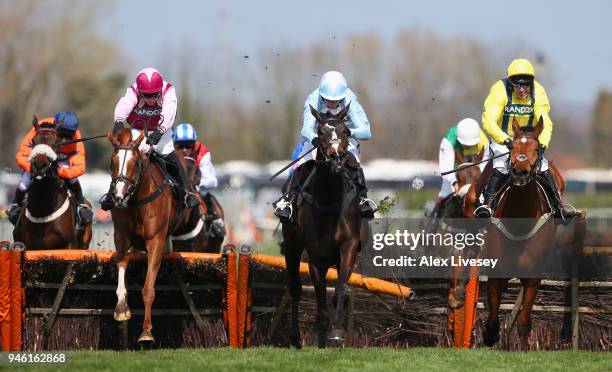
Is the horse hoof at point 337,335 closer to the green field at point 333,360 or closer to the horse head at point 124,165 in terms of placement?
the green field at point 333,360

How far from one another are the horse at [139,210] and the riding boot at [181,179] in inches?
13.7

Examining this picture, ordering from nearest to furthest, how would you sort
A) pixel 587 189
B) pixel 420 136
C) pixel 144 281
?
pixel 144 281 < pixel 420 136 < pixel 587 189

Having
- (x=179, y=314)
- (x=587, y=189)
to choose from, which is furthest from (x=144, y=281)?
(x=587, y=189)

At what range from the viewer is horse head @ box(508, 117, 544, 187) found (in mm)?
11648

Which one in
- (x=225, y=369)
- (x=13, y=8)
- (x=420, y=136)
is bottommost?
(x=225, y=369)

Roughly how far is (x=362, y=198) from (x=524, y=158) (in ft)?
6.09

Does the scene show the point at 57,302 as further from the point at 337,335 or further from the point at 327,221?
the point at 337,335

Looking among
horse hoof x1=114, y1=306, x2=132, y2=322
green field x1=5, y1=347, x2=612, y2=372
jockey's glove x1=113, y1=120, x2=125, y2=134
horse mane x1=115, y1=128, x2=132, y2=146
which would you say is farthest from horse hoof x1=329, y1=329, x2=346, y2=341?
jockey's glove x1=113, y1=120, x2=125, y2=134

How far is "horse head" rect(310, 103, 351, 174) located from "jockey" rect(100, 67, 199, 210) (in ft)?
7.56

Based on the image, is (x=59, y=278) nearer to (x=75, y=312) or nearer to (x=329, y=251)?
(x=75, y=312)

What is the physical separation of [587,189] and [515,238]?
189 feet

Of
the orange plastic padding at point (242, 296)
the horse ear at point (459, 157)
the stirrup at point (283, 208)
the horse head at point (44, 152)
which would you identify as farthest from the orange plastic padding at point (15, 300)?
the horse ear at point (459, 157)

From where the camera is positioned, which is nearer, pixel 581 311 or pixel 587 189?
pixel 581 311

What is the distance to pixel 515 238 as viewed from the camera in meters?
12.3
